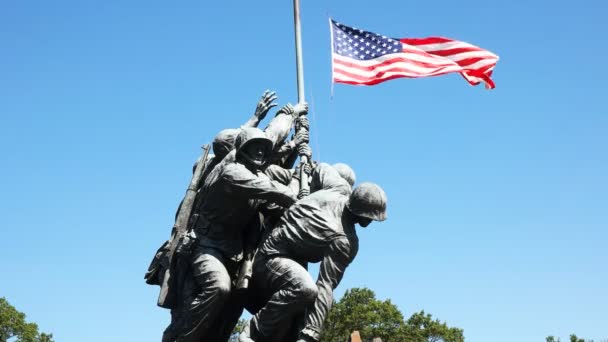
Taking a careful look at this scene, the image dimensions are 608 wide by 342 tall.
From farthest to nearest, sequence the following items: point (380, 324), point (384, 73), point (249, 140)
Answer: point (380, 324) → point (384, 73) → point (249, 140)

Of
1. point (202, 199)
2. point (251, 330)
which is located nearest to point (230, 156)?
point (202, 199)

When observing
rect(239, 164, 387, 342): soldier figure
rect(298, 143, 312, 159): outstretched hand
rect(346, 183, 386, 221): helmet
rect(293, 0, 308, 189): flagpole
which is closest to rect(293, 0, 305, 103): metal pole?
rect(293, 0, 308, 189): flagpole

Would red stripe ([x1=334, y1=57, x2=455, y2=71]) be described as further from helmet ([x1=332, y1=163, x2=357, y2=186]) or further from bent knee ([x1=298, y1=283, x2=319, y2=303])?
bent knee ([x1=298, y1=283, x2=319, y2=303])

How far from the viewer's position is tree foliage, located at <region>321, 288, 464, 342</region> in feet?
120

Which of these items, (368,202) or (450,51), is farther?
(450,51)

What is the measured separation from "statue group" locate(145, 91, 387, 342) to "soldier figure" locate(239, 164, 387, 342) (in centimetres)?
1

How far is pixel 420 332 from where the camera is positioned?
3706 cm

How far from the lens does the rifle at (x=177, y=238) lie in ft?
27.1

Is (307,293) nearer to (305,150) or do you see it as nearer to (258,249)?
(258,249)

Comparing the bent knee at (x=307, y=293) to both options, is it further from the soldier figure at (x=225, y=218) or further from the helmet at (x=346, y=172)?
the helmet at (x=346, y=172)

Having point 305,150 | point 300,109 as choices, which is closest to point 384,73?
point 300,109

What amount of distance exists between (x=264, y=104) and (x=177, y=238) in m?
2.22

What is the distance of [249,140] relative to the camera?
8.16 metres

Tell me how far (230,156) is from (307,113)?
1.71 m
